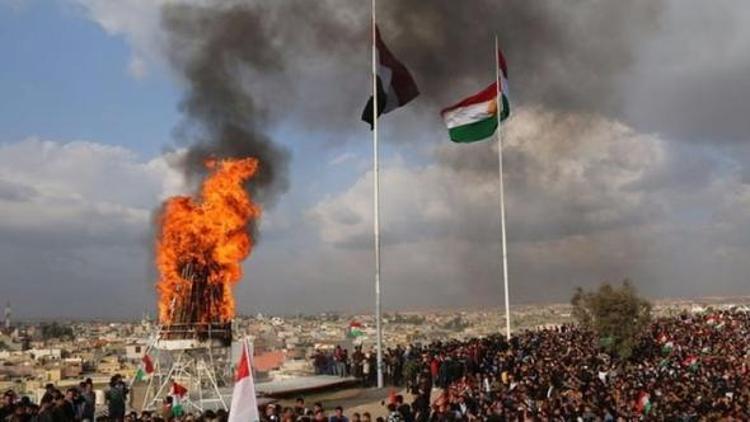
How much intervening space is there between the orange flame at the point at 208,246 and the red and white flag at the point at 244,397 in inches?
423

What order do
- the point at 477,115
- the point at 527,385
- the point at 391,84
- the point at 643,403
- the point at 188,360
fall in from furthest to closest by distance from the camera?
the point at 477,115, the point at 391,84, the point at 188,360, the point at 527,385, the point at 643,403

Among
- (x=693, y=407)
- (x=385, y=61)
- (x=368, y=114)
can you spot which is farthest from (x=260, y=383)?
(x=693, y=407)

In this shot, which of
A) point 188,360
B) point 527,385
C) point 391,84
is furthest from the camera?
point 391,84

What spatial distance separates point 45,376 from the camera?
30.3 meters

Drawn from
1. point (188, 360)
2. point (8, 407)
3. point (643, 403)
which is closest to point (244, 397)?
point (8, 407)

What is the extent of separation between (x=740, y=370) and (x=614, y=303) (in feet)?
34.9

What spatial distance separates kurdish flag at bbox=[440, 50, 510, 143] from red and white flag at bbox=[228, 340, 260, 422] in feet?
64.6

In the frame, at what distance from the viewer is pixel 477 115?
30047 mm

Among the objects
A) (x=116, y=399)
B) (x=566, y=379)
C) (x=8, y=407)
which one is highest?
(x=8, y=407)

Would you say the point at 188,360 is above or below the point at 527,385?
above

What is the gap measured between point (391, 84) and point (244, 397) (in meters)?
16.2

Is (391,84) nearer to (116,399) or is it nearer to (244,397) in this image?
(116,399)

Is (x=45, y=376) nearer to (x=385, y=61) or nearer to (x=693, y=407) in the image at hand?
(x=385, y=61)

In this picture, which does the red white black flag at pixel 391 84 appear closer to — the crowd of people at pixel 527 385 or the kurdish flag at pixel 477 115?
the kurdish flag at pixel 477 115
